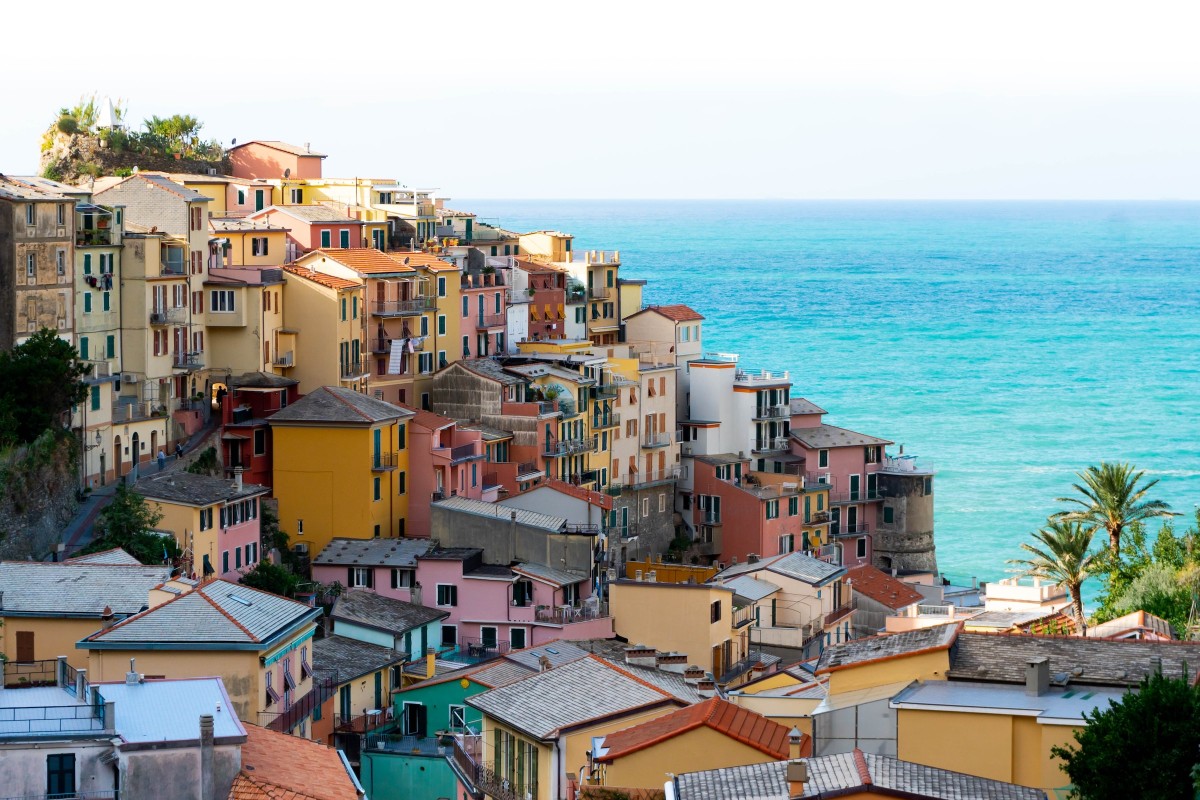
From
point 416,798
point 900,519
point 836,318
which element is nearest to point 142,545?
point 416,798

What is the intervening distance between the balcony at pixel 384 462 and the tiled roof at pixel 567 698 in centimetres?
2602

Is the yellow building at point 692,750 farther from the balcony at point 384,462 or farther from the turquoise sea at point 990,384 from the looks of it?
the turquoise sea at point 990,384

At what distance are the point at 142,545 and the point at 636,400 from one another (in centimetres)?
2570

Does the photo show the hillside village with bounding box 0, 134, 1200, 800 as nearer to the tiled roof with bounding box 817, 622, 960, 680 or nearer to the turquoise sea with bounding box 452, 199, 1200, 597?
the tiled roof with bounding box 817, 622, 960, 680

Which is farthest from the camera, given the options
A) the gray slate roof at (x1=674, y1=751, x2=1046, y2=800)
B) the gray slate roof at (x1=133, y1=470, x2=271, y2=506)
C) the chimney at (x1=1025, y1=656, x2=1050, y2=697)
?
the gray slate roof at (x1=133, y1=470, x2=271, y2=506)

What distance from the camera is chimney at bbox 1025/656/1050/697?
24.6 metres

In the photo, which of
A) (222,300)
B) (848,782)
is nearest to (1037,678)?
(848,782)

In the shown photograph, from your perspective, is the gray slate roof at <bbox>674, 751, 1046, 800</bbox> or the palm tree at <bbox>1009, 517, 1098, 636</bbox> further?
the palm tree at <bbox>1009, 517, 1098, 636</bbox>

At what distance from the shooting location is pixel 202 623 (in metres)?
37.7

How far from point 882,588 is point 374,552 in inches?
720

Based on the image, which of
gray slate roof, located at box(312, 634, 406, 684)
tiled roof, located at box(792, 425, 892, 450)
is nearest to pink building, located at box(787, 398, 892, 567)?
tiled roof, located at box(792, 425, 892, 450)

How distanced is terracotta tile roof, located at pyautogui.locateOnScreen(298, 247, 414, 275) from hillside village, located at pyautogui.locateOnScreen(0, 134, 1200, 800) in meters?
0.23

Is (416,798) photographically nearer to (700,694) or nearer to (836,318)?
(700,694)

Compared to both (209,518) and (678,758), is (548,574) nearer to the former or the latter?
(209,518)
